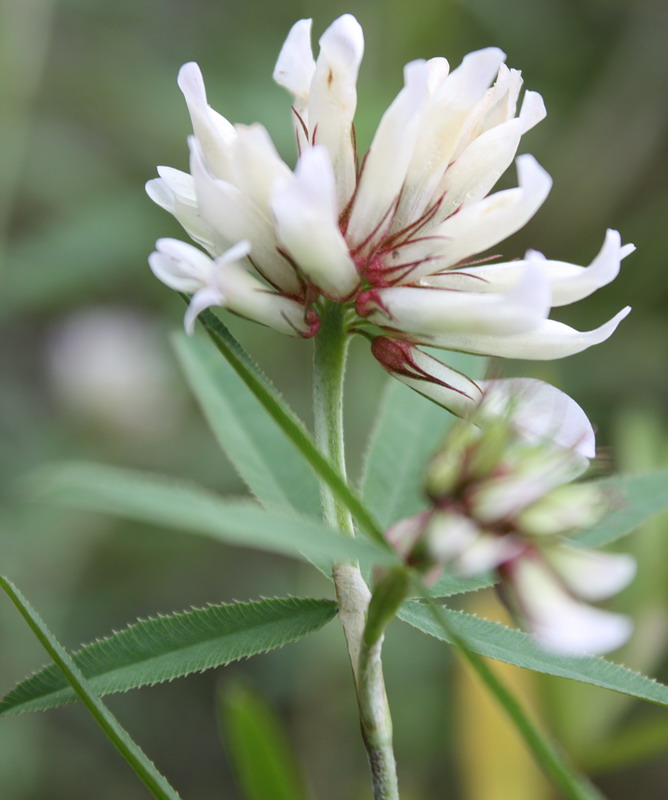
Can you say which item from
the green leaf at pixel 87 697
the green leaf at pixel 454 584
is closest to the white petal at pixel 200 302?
the green leaf at pixel 87 697

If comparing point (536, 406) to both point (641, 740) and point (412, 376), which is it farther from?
point (641, 740)

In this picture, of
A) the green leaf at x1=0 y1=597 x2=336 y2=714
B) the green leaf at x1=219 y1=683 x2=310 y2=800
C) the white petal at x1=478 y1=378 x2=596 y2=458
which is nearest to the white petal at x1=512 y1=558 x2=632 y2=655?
the white petal at x1=478 y1=378 x2=596 y2=458

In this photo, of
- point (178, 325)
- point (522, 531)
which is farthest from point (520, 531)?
point (178, 325)

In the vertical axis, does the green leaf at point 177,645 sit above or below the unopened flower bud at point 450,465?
below

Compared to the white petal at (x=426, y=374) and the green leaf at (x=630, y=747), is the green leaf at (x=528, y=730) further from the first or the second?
the green leaf at (x=630, y=747)

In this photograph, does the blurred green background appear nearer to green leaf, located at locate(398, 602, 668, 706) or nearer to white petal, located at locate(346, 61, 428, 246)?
green leaf, located at locate(398, 602, 668, 706)

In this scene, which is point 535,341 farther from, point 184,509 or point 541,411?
point 184,509
